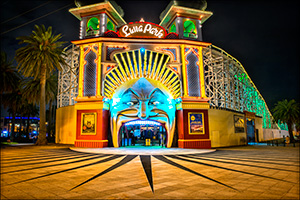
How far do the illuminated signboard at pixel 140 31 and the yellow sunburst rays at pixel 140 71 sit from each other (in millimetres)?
2122

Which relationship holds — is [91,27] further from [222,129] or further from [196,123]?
[222,129]

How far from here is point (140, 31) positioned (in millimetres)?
21125

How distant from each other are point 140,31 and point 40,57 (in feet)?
42.0

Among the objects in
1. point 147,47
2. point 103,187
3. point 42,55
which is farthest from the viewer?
point 42,55

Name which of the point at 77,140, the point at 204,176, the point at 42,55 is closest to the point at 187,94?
the point at 77,140

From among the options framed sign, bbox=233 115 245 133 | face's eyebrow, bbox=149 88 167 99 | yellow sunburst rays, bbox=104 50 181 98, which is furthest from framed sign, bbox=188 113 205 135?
framed sign, bbox=233 115 245 133

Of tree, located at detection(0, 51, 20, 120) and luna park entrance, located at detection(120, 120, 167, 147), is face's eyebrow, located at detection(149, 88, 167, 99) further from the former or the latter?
tree, located at detection(0, 51, 20, 120)

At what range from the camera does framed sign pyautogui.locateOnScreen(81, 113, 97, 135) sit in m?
19.1

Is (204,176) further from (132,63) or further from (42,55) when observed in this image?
(42,55)

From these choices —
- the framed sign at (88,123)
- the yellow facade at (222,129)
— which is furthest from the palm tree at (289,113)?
the framed sign at (88,123)

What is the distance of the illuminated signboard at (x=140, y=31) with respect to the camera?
21078 mm

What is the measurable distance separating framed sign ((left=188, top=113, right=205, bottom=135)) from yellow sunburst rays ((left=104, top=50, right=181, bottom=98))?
→ 2.70m

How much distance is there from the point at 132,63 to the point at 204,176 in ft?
50.3

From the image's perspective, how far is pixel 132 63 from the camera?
2023 cm
